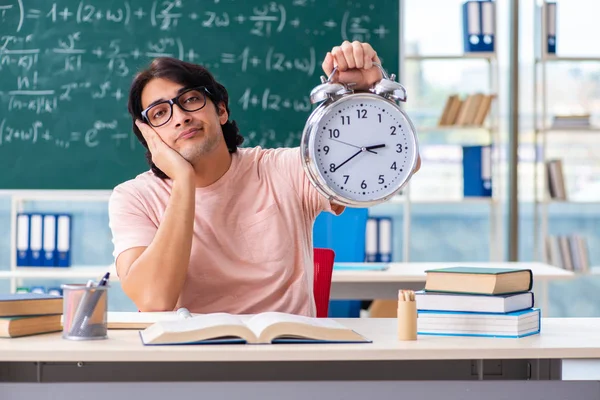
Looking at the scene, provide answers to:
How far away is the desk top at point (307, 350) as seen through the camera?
1470 mm

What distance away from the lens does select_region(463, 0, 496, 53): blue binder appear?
4.87 meters

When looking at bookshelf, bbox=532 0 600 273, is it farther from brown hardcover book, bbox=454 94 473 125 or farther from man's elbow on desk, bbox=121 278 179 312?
man's elbow on desk, bbox=121 278 179 312

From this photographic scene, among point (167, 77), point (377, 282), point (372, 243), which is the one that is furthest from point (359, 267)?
point (167, 77)

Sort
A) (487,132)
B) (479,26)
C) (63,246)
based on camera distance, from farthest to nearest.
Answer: (487,132), (479,26), (63,246)

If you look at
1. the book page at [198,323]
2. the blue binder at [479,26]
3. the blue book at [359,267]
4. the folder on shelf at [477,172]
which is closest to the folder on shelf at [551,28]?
the blue binder at [479,26]

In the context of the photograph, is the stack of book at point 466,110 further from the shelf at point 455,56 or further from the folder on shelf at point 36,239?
the folder on shelf at point 36,239

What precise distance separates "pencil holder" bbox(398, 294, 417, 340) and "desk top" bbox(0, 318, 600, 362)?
2 cm

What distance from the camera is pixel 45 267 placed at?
453cm

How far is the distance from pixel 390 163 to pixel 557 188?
3443 mm

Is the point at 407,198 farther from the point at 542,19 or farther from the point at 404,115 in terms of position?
the point at 404,115

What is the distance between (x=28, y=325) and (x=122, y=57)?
3286mm

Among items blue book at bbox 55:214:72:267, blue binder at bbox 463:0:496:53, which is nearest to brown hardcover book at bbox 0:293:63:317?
blue book at bbox 55:214:72:267

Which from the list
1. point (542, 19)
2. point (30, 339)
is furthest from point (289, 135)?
point (30, 339)

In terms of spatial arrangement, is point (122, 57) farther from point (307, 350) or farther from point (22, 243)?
point (307, 350)
